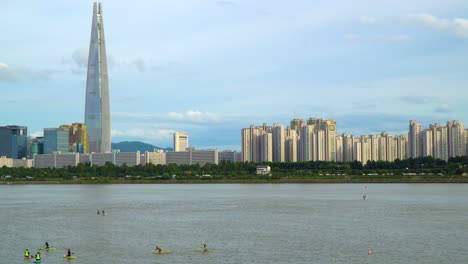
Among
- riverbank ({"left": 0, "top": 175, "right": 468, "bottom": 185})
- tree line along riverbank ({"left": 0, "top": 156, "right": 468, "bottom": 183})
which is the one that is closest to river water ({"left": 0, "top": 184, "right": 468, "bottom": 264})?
riverbank ({"left": 0, "top": 175, "right": 468, "bottom": 185})

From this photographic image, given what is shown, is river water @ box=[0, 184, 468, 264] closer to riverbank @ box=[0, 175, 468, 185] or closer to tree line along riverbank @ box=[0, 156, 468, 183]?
riverbank @ box=[0, 175, 468, 185]

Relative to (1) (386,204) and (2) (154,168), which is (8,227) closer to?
(1) (386,204)

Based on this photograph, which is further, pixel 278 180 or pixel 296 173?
pixel 296 173

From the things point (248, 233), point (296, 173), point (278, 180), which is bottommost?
point (248, 233)

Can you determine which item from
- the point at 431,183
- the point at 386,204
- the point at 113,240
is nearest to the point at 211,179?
the point at 431,183

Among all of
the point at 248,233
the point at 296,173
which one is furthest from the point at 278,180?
the point at 248,233

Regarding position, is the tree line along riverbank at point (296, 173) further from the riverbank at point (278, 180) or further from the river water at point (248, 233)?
the river water at point (248, 233)

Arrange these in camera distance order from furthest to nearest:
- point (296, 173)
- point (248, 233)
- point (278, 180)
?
point (296, 173) → point (278, 180) → point (248, 233)

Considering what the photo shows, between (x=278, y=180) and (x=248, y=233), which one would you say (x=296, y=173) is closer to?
(x=278, y=180)
